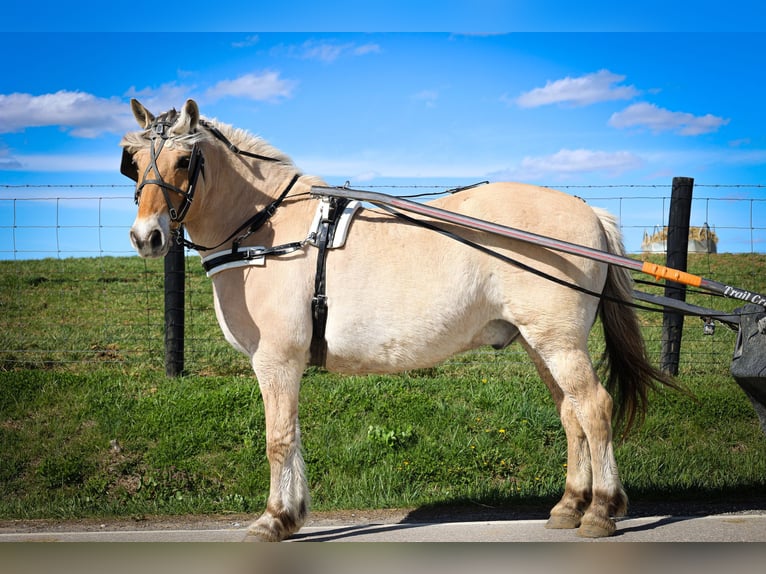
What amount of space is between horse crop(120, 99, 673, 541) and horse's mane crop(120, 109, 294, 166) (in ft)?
0.04

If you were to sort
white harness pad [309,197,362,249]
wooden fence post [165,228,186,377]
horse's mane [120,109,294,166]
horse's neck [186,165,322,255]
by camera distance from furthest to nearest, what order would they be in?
wooden fence post [165,228,186,377] < horse's neck [186,165,322,255] < white harness pad [309,197,362,249] < horse's mane [120,109,294,166]

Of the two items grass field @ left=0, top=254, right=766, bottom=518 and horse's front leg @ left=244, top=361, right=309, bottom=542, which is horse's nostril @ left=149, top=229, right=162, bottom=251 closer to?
horse's front leg @ left=244, top=361, right=309, bottom=542

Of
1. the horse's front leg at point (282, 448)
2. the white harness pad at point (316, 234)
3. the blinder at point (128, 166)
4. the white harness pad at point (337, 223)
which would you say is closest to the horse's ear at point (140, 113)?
the blinder at point (128, 166)

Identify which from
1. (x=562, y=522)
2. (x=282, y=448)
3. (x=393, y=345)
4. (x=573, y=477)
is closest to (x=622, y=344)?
(x=573, y=477)

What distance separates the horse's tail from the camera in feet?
15.9

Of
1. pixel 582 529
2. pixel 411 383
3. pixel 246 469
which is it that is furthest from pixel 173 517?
pixel 582 529

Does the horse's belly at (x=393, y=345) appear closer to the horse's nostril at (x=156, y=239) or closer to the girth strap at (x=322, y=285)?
the girth strap at (x=322, y=285)

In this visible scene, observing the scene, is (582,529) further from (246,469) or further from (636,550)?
(246,469)

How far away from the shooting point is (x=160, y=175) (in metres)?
4.24

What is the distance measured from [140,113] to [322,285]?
157cm

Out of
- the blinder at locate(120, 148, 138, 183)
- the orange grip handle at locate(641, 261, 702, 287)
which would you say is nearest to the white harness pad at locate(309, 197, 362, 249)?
the blinder at locate(120, 148, 138, 183)

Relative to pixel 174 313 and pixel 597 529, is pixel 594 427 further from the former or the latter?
pixel 174 313

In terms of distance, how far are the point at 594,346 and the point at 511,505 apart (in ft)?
13.6

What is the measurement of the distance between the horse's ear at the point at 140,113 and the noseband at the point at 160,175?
0.12m
